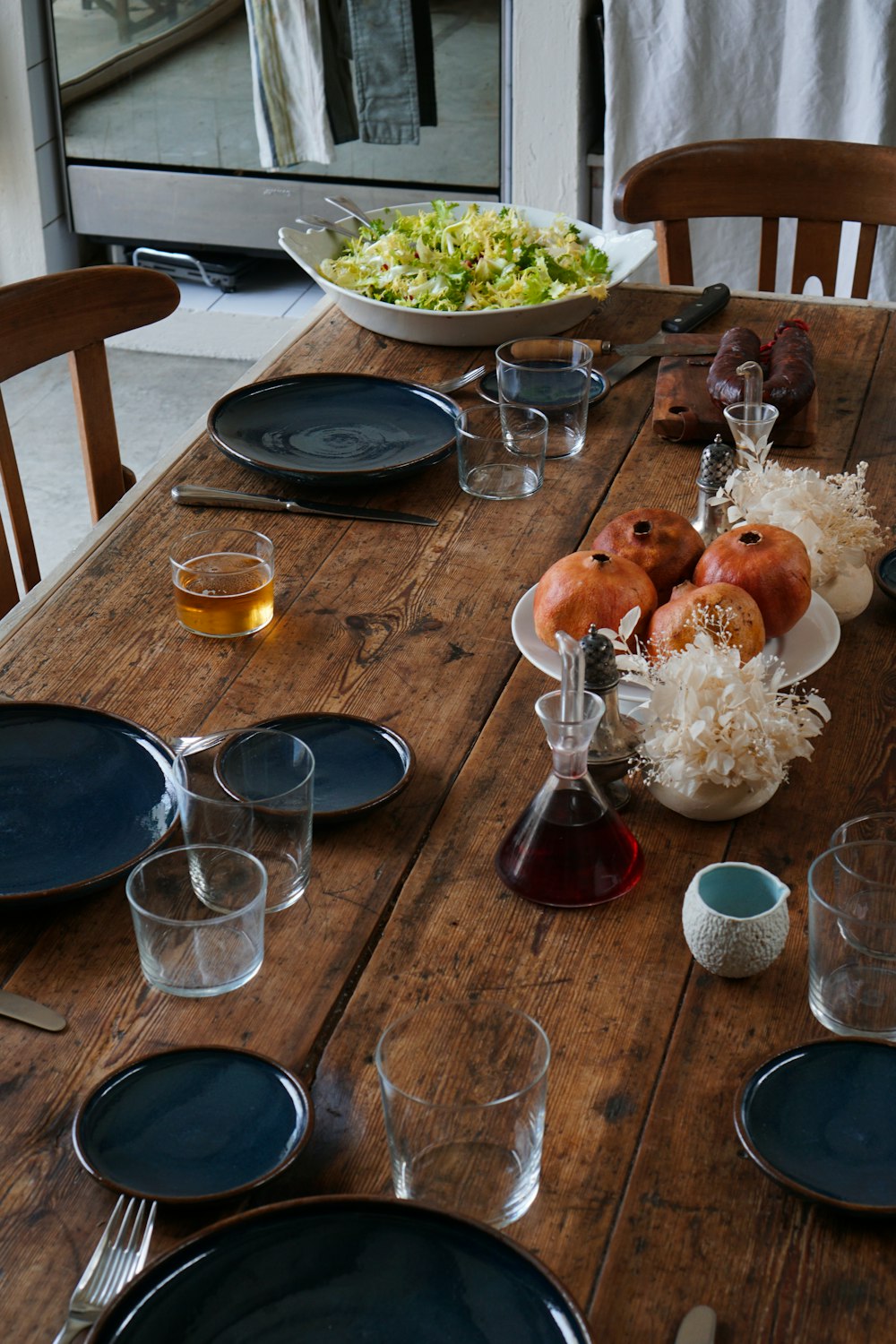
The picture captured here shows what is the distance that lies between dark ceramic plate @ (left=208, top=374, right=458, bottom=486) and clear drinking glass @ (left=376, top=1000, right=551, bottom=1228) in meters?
0.82

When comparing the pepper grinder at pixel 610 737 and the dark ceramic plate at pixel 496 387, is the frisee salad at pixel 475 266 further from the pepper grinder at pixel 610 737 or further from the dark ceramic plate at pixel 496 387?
the pepper grinder at pixel 610 737

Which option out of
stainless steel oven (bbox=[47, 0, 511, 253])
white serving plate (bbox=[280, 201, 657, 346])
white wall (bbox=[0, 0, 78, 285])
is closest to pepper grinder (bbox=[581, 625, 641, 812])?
white serving plate (bbox=[280, 201, 657, 346])

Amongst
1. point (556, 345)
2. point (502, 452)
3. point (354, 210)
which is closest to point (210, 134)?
point (354, 210)

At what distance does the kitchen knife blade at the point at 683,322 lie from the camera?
70.9 inches

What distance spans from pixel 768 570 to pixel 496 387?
2.38 feet

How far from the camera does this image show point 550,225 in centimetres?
197

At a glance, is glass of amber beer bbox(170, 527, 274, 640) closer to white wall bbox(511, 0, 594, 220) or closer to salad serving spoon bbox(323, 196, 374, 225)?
salad serving spoon bbox(323, 196, 374, 225)

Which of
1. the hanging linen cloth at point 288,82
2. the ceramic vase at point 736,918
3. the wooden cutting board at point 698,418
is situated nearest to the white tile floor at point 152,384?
the hanging linen cloth at point 288,82

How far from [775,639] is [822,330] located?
2.91 ft

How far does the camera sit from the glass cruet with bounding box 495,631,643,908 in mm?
959

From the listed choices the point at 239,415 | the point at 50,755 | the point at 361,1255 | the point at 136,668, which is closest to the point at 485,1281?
the point at 361,1255

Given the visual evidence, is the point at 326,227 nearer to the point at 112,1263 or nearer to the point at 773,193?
the point at 773,193

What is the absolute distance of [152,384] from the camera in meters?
3.85

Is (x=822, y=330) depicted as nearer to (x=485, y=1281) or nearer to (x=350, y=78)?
(x=485, y=1281)
